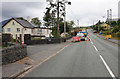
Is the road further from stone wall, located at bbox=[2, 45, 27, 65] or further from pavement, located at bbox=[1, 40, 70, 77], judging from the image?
stone wall, located at bbox=[2, 45, 27, 65]

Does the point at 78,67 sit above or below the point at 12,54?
below

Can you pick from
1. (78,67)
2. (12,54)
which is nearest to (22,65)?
(12,54)

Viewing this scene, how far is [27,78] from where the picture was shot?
5.76 m

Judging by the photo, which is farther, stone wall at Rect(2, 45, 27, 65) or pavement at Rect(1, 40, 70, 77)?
stone wall at Rect(2, 45, 27, 65)

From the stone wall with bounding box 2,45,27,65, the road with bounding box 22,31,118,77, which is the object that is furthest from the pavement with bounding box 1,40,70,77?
the road with bounding box 22,31,118,77

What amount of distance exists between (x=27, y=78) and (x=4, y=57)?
2.88 meters

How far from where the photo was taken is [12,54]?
8461 millimetres

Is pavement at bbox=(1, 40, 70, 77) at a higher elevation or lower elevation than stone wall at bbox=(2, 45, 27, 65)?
lower

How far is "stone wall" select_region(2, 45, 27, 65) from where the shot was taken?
7773 millimetres

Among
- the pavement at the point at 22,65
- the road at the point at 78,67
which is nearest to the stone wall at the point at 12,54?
the pavement at the point at 22,65

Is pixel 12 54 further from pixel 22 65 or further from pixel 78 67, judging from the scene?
pixel 78 67

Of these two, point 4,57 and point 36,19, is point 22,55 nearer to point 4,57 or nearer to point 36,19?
point 4,57

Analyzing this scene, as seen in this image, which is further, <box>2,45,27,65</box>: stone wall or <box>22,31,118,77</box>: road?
<box>2,45,27,65</box>: stone wall


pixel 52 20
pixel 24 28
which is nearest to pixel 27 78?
pixel 24 28
